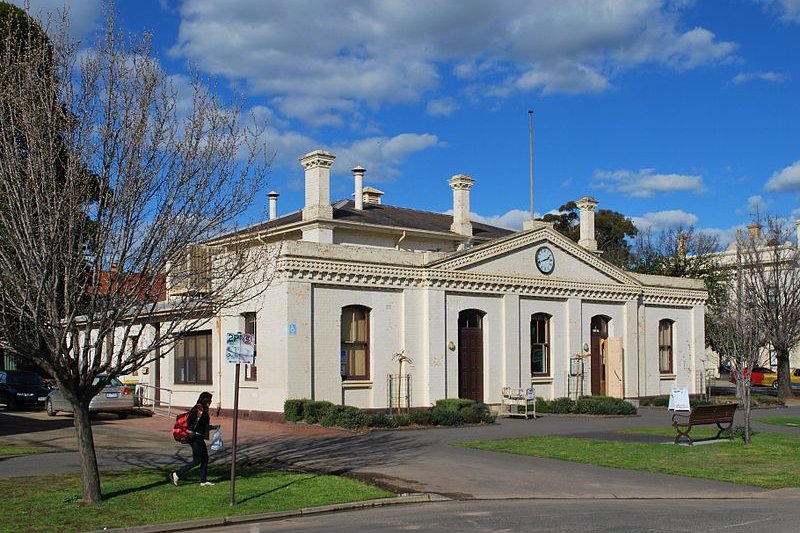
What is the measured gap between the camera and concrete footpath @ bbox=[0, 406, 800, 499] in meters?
15.4

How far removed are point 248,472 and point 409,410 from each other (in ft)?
43.3

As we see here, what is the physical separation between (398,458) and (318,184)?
1551 centimetres

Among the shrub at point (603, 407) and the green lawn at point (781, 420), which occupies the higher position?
the shrub at point (603, 407)

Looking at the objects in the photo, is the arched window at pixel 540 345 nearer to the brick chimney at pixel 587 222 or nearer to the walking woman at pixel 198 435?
the brick chimney at pixel 587 222

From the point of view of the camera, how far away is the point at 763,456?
64.2ft

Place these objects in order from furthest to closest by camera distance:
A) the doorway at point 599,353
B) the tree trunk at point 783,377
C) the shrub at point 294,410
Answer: the tree trunk at point 783,377 → the doorway at point 599,353 → the shrub at point 294,410

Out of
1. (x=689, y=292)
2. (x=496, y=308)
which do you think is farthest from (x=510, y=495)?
(x=689, y=292)

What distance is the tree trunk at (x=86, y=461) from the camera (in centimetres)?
1293

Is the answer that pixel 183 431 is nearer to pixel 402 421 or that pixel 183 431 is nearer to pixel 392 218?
pixel 402 421

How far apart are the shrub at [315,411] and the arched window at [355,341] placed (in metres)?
2.98

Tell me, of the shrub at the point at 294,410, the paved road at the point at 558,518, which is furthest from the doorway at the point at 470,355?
the paved road at the point at 558,518

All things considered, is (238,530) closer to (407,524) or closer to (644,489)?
(407,524)

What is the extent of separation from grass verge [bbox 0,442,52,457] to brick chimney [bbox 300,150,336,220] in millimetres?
15011

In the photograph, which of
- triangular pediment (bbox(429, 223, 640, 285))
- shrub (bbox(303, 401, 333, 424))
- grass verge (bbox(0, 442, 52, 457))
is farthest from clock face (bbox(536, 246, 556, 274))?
grass verge (bbox(0, 442, 52, 457))
